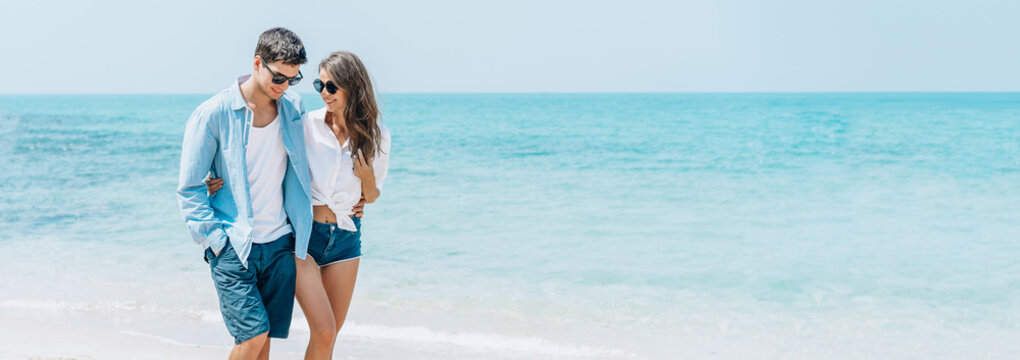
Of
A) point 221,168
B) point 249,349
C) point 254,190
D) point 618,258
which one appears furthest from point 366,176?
point 618,258

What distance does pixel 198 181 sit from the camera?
250cm

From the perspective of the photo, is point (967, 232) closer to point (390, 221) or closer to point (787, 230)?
point (787, 230)

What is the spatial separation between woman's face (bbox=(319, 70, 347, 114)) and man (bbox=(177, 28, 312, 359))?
11 centimetres

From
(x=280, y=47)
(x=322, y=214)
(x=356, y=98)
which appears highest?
(x=280, y=47)

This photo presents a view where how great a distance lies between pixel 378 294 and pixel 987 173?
1240 centimetres

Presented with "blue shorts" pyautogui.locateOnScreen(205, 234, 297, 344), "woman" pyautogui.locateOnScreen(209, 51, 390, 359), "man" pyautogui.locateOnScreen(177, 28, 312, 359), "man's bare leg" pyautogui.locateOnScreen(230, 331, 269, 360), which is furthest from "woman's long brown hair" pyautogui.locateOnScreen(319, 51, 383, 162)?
"man's bare leg" pyautogui.locateOnScreen(230, 331, 269, 360)

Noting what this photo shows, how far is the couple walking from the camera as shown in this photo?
8.30 feet

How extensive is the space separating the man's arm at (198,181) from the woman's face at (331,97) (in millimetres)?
420

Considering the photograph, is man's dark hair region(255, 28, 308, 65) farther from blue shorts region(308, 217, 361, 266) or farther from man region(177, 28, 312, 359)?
blue shorts region(308, 217, 361, 266)

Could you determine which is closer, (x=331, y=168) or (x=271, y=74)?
(x=271, y=74)

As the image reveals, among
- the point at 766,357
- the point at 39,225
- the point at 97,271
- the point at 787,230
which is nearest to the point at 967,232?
the point at 787,230

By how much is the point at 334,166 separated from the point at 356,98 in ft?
0.84

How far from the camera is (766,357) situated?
15.8ft

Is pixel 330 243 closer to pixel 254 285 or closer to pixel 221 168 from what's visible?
pixel 254 285
